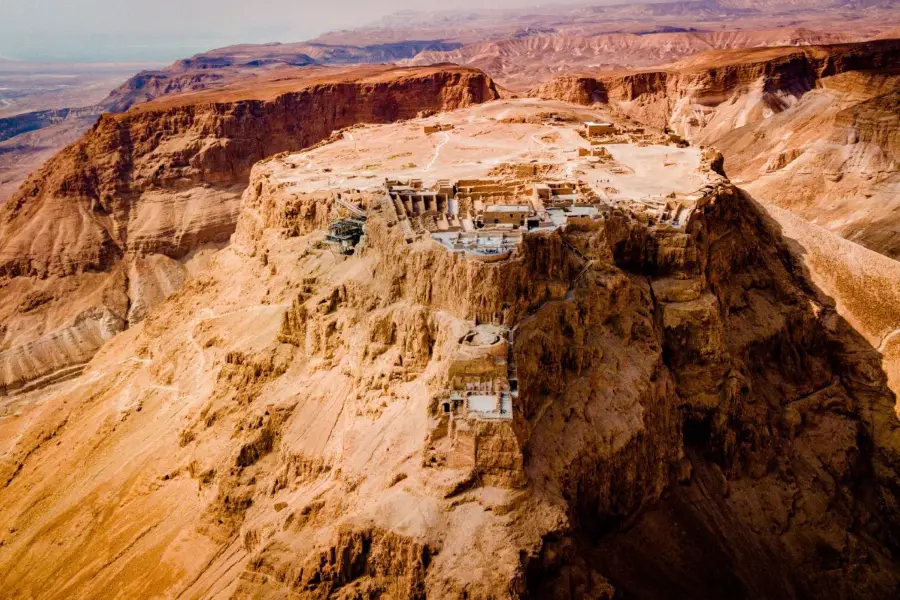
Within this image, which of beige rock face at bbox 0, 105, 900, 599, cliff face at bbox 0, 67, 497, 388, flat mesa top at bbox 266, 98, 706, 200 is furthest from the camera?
cliff face at bbox 0, 67, 497, 388

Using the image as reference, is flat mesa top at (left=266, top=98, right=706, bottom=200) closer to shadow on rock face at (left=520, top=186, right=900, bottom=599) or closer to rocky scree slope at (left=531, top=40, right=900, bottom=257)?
shadow on rock face at (left=520, top=186, right=900, bottom=599)

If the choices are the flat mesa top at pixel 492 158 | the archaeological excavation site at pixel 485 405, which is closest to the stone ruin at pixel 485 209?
the archaeological excavation site at pixel 485 405

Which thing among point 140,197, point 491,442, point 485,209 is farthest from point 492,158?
point 140,197

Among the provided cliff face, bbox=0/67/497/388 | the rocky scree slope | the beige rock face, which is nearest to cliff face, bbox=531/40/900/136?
the rocky scree slope

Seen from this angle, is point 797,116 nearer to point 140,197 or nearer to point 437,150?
point 437,150

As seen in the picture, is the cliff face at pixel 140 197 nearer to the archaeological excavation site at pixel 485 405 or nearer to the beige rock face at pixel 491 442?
the archaeological excavation site at pixel 485 405

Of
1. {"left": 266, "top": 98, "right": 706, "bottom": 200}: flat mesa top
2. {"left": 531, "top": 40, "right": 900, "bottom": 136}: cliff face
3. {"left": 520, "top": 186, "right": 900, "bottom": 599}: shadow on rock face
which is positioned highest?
{"left": 531, "top": 40, "right": 900, "bottom": 136}: cliff face
